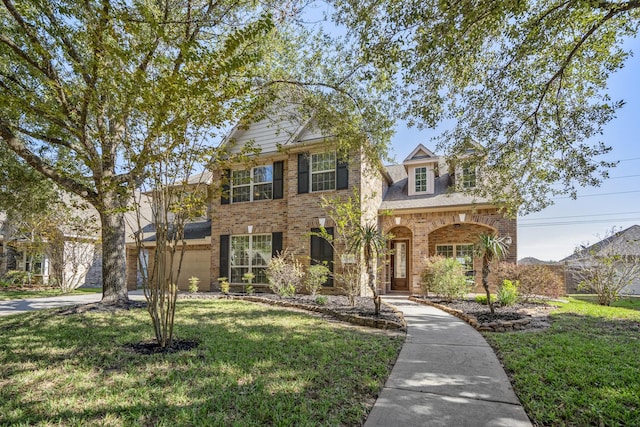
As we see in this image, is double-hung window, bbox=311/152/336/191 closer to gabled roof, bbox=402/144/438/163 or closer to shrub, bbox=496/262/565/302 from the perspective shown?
gabled roof, bbox=402/144/438/163

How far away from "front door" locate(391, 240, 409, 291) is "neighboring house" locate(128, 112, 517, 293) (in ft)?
0.14

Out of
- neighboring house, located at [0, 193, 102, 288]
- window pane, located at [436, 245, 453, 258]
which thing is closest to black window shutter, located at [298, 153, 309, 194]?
window pane, located at [436, 245, 453, 258]

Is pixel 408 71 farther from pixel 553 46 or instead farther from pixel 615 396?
pixel 615 396

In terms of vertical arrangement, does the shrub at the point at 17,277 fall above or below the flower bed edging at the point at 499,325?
below

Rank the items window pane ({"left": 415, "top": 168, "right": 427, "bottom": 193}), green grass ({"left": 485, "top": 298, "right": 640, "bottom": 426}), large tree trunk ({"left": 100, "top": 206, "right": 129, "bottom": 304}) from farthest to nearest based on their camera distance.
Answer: window pane ({"left": 415, "top": 168, "right": 427, "bottom": 193}) → large tree trunk ({"left": 100, "top": 206, "right": 129, "bottom": 304}) → green grass ({"left": 485, "top": 298, "right": 640, "bottom": 426})

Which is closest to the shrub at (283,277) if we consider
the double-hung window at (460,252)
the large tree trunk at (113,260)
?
the large tree trunk at (113,260)

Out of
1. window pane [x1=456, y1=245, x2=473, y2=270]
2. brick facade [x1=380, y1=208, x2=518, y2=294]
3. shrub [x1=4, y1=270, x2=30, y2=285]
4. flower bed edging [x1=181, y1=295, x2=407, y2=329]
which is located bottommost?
shrub [x1=4, y1=270, x2=30, y2=285]

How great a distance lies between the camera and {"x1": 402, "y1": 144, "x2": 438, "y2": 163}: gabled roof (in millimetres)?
14328

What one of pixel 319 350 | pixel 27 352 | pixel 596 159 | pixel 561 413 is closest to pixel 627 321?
pixel 596 159

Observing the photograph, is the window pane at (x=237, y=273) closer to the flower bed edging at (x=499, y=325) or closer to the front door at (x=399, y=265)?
the front door at (x=399, y=265)

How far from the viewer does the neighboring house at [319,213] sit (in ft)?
41.9

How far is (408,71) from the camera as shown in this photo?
5941 millimetres

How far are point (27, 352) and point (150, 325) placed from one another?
2.08 meters

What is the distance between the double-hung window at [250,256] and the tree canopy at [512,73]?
8.60 meters
